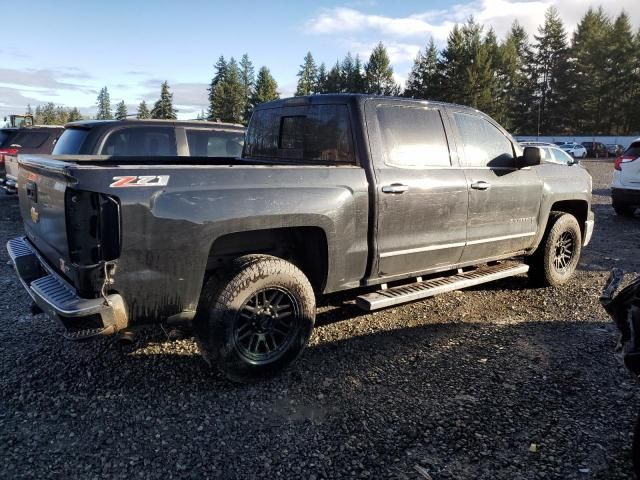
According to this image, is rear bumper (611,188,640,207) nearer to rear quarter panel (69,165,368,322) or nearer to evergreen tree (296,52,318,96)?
rear quarter panel (69,165,368,322)

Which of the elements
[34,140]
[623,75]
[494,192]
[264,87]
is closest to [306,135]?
[494,192]

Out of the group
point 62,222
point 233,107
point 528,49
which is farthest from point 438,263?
point 528,49

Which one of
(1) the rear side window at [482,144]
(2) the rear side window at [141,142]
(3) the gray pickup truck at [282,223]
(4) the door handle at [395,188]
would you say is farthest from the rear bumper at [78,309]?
(2) the rear side window at [141,142]

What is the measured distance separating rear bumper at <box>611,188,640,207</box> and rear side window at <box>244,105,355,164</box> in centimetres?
945

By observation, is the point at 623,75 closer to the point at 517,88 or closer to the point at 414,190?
the point at 517,88

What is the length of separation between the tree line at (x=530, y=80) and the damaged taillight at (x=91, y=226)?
175 ft

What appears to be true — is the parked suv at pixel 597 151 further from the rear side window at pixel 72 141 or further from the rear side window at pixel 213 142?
the rear side window at pixel 72 141

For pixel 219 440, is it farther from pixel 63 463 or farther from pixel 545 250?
pixel 545 250

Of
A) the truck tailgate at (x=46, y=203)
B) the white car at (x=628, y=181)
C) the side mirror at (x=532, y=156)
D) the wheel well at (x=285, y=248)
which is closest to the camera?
the truck tailgate at (x=46, y=203)

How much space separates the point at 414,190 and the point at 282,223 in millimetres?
1313

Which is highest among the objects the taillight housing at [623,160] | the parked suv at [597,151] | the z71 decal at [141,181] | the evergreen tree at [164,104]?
the evergreen tree at [164,104]

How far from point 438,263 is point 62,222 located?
3.13 m

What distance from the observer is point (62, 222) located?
306 centimetres

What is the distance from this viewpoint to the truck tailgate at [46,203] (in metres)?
3.05
